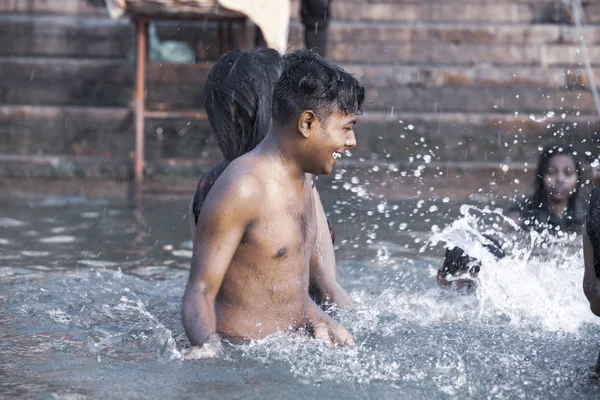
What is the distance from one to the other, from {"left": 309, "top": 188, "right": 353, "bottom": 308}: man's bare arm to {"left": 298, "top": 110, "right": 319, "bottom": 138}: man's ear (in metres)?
0.86

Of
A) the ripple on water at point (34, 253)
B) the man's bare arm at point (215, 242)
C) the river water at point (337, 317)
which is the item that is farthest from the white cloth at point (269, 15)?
the man's bare arm at point (215, 242)

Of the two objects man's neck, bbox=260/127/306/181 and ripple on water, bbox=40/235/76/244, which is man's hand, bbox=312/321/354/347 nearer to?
man's neck, bbox=260/127/306/181

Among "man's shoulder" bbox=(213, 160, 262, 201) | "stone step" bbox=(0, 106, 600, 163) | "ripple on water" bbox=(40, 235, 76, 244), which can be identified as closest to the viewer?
"man's shoulder" bbox=(213, 160, 262, 201)

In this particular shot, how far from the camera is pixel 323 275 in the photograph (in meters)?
4.15

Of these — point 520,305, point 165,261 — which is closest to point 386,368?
point 520,305

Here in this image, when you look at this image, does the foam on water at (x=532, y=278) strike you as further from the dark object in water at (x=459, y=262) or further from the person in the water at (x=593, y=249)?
the person in the water at (x=593, y=249)

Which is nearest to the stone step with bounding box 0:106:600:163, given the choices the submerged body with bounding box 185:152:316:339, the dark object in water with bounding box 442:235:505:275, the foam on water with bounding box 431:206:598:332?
the foam on water with bounding box 431:206:598:332

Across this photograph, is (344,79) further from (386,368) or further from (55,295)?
(55,295)

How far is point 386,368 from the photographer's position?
10.8 feet

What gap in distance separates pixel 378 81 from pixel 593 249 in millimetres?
5969

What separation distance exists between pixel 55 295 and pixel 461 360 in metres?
2.11

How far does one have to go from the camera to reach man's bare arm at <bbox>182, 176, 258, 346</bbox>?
318cm

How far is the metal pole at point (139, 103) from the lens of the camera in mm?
8391

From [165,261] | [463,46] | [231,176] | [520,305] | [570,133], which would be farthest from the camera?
[463,46]
